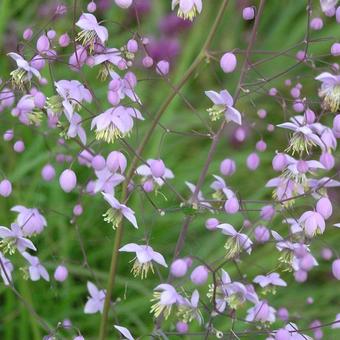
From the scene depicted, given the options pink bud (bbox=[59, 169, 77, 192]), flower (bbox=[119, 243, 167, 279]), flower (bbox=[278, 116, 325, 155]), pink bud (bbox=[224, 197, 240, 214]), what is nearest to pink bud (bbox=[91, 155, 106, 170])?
pink bud (bbox=[59, 169, 77, 192])

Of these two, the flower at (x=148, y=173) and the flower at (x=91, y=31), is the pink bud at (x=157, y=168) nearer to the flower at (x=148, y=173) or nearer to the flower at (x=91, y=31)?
the flower at (x=148, y=173)

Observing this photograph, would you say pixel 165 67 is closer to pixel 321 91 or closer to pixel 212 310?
pixel 321 91

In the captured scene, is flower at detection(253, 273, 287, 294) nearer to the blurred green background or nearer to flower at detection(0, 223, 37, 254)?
the blurred green background

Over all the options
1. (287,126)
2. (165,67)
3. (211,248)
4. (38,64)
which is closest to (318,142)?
(287,126)

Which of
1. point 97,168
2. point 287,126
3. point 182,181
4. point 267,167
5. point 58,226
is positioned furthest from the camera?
point 267,167

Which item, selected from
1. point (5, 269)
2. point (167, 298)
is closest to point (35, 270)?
point (5, 269)

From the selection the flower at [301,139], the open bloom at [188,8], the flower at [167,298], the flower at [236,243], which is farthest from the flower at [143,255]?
the open bloom at [188,8]

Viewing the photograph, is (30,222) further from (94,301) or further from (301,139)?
(301,139)
